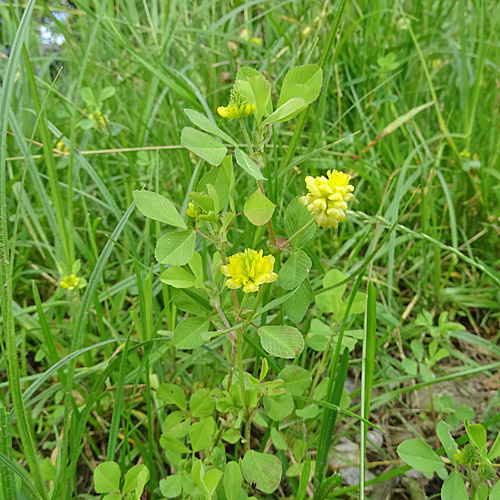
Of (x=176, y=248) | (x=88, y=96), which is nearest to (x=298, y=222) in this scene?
(x=176, y=248)

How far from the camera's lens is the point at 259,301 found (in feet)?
2.01

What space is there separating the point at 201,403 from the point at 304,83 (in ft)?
1.59

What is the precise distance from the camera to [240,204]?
1.23 meters

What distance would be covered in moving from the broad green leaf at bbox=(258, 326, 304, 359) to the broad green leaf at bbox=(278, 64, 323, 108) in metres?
0.29

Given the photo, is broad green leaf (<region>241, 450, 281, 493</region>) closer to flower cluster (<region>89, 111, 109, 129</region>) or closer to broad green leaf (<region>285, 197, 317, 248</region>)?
broad green leaf (<region>285, 197, 317, 248</region>)

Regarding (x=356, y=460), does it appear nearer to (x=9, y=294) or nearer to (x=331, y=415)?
(x=331, y=415)

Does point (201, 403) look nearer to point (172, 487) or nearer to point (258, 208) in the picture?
point (172, 487)

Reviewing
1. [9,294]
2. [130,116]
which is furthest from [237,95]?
[130,116]

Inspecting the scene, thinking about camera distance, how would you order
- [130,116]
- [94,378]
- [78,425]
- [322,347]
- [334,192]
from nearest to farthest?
[334,192], [78,425], [322,347], [94,378], [130,116]

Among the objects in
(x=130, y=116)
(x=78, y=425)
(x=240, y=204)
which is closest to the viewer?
(x=78, y=425)

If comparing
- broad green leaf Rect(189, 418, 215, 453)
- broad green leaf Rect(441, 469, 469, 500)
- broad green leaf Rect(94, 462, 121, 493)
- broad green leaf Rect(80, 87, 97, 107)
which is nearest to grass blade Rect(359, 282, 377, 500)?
broad green leaf Rect(441, 469, 469, 500)

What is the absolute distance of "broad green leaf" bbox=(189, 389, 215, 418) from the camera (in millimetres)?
706

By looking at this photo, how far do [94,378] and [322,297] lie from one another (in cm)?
50

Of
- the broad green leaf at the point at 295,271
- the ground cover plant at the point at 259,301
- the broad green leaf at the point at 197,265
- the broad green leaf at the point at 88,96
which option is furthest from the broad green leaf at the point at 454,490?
the broad green leaf at the point at 88,96
